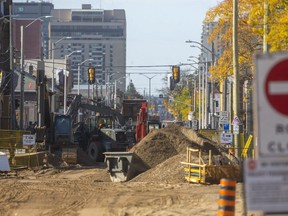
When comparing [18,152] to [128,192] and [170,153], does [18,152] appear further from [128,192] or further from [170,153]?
[128,192]

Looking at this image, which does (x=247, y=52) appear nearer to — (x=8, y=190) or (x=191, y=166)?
(x=191, y=166)

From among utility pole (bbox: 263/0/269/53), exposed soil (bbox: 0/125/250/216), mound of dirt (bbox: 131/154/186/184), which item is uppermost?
utility pole (bbox: 263/0/269/53)

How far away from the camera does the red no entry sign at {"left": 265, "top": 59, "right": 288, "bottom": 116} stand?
838 centimetres

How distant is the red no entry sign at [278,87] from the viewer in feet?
27.5

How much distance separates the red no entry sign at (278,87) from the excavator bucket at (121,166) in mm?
26084

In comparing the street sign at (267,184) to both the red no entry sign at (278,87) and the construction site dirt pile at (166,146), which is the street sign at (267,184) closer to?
the red no entry sign at (278,87)

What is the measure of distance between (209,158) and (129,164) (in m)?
4.66

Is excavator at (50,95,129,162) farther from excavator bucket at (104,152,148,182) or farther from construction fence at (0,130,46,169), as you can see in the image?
excavator bucket at (104,152,148,182)

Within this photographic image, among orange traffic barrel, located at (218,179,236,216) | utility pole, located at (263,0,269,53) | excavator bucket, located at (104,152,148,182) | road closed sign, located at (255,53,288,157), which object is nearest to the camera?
road closed sign, located at (255,53,288,157)

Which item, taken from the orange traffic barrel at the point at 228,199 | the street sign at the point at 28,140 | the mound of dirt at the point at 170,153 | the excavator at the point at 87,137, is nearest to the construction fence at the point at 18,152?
the street sign at the point at 28,140

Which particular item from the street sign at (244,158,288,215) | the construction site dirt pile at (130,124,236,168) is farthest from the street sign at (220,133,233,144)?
the street sign at (244,158,288,215)

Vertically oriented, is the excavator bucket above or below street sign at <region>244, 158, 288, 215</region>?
below

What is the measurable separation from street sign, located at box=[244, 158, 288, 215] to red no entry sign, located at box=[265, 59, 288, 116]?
52 centimetres

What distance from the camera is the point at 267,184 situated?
832 cm
